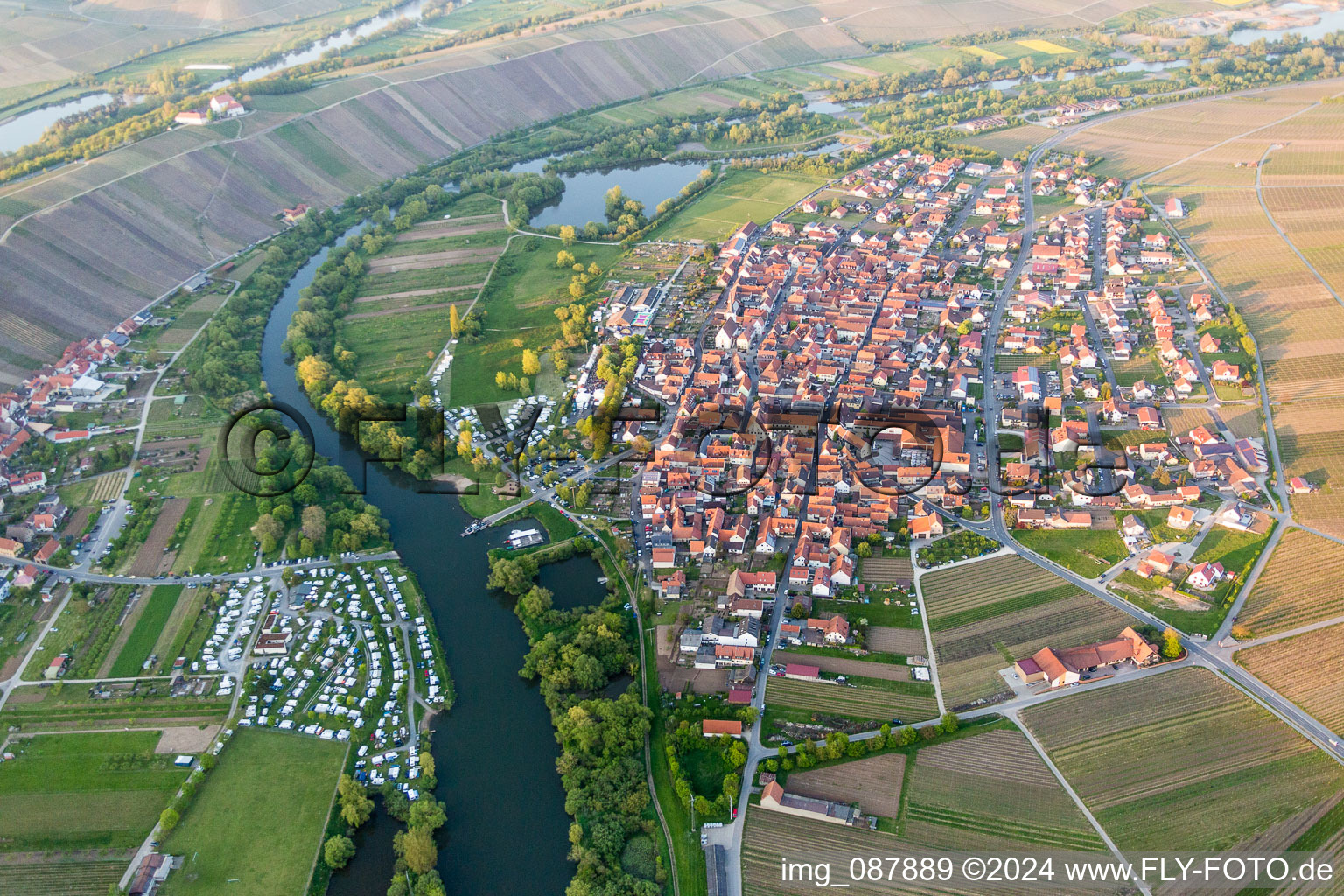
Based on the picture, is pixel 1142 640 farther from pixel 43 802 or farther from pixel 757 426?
pixel 43 802

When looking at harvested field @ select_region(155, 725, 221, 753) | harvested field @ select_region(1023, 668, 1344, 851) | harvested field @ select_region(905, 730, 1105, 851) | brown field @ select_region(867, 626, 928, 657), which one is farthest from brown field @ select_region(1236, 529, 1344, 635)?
harvested field @ select_region(155, 725, 221, 753)

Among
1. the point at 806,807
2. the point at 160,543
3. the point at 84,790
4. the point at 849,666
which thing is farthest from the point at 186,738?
the point at 849,666

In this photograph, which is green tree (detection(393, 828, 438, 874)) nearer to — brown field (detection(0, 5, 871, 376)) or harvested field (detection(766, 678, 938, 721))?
harvested field (detection(766, 678, 938, 721))

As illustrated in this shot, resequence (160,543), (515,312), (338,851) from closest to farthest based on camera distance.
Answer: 1. (338,851)
2. (160,543)
3. (515,312)

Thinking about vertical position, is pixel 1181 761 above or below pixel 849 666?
below

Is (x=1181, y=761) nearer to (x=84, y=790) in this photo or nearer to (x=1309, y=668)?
(x=1309, y=668)

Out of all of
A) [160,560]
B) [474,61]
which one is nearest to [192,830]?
[160,560]

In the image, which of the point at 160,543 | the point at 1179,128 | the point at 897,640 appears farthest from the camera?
the point at 1179,128
